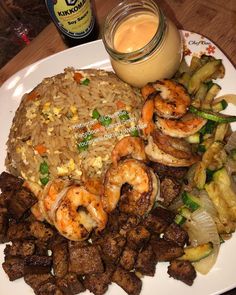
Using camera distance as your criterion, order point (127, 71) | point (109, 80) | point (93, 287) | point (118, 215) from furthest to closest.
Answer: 1. point (109, 80)
2. point (127, 71)
3. point (118, 215)
4. point (93, 287)

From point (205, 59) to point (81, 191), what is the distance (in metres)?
1.48

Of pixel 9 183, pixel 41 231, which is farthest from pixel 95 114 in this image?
pixel 41 231

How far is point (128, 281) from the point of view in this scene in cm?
278

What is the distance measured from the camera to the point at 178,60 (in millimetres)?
3330

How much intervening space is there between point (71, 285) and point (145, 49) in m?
1.77

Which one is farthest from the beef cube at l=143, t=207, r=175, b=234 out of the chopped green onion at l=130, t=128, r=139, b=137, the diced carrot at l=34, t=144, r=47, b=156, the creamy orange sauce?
the creamy orange sauce

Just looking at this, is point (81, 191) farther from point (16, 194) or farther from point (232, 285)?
point (232, 285)

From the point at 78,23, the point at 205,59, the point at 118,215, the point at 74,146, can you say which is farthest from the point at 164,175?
the point at 78,23

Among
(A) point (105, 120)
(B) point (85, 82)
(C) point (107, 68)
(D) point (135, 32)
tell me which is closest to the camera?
(D) point (135, 32)

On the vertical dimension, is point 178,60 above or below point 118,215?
above

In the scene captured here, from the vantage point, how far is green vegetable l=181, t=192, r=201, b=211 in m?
2.86

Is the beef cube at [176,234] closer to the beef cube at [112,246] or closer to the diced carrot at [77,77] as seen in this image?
the beef cube at [112,246]

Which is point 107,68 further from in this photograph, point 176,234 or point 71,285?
point 71,285

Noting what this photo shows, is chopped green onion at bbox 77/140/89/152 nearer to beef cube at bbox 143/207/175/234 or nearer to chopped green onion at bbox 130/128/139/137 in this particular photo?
chopped green onion at bbox 130/128/139/137
